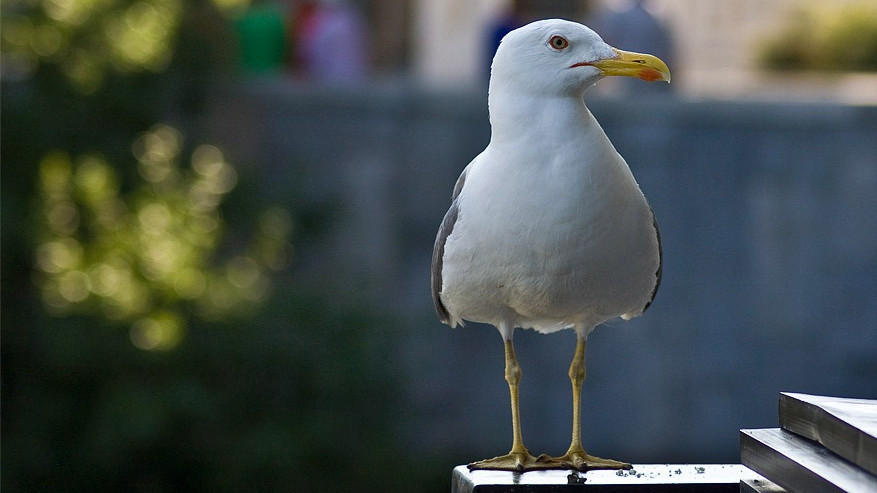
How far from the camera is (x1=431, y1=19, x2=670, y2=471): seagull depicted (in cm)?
208

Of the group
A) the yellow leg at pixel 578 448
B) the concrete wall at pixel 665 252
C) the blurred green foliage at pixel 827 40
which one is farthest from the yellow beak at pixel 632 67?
the blurred green foliage at pixel 827 40

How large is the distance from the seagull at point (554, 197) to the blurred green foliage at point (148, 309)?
17.1 ft

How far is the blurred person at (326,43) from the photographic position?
29.4 ft

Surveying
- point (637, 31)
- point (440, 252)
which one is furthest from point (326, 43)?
point (440, 252)

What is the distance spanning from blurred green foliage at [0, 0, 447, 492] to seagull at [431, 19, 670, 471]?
5.22m

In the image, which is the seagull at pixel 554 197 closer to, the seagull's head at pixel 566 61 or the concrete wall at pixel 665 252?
the seagull's head at pixel 566 61

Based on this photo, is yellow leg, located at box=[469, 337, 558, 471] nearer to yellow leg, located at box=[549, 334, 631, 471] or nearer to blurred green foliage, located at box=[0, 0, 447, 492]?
yellow leg, located at box=[549, 334, 631, 471]

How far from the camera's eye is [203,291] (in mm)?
7715

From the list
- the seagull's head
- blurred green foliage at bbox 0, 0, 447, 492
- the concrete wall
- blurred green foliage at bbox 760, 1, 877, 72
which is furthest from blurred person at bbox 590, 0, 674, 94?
the seagull's head

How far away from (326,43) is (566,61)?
7264 millimetres

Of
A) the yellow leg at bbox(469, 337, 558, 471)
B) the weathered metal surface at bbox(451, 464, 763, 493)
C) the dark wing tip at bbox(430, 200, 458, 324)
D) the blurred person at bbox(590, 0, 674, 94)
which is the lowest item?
the weathered metal surface at bbox(451, 464, 763, 493)

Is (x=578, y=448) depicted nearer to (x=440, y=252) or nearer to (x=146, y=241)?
(x=440, y=252)

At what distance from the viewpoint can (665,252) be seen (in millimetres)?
8477

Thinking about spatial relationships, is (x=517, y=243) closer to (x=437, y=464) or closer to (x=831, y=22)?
(x=437, y=464)
